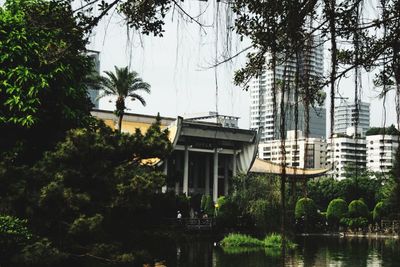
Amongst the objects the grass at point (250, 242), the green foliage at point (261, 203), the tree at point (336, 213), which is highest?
the green foliage at point (261, 203)

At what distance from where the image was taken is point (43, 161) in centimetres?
1105

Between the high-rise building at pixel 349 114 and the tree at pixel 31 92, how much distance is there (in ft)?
23.8

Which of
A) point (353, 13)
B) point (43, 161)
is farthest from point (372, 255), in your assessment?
point (353, 13)

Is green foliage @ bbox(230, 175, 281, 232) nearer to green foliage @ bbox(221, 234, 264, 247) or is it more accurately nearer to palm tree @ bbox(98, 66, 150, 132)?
green foliage @ bbox(221, 234, 264, 247)

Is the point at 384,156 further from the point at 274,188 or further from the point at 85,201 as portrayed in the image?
the point at 274,188

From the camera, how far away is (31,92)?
10.6 meters

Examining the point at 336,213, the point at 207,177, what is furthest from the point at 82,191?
the point at 207,177

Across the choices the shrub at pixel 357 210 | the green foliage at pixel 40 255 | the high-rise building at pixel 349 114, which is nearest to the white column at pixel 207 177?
the shrub at pixel 357 210

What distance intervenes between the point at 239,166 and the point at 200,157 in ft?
22.7

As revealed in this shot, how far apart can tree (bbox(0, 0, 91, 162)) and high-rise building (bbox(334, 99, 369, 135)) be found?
7.26 m

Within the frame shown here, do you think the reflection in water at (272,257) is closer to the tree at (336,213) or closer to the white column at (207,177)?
the tree at (336,213)

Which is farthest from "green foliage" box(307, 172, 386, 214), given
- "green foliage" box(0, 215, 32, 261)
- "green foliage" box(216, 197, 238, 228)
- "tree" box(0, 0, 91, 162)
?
"green foliage" box(0, 215, 32, 261)

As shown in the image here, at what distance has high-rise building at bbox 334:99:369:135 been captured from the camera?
3006 millimetres

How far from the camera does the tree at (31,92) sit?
35.1 feet
